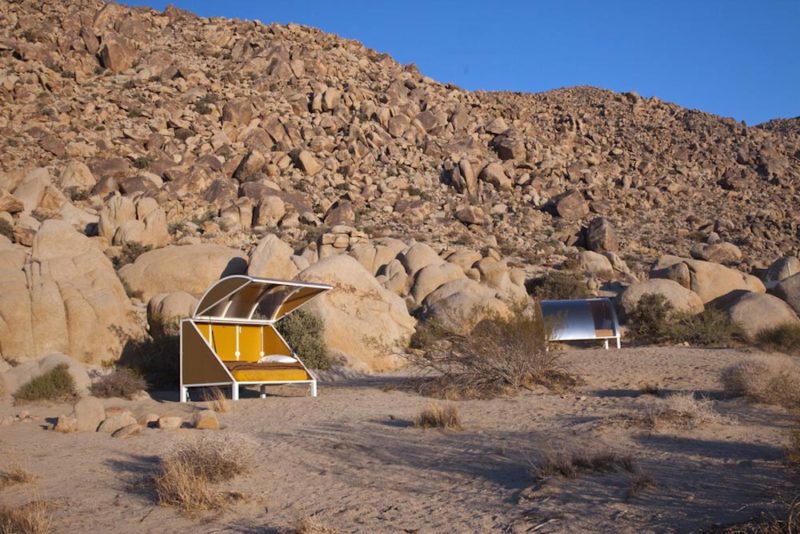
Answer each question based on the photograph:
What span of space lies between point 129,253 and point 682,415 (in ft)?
71.7

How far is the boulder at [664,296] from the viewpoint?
24.2 metres

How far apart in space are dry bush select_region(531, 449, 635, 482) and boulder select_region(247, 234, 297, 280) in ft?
53.9

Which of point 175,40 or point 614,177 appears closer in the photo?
point 614,177

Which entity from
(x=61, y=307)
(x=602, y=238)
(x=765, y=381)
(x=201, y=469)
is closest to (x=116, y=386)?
(x=61, y=307)

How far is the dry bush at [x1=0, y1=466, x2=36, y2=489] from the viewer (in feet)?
26.8

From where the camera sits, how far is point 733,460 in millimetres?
7535

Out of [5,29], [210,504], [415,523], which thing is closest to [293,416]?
[210,504]

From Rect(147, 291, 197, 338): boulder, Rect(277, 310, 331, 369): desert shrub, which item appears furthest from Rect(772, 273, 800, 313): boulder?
Rect(147, 291, 197, 338): boulder

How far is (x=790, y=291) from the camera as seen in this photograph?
2445 centimetres

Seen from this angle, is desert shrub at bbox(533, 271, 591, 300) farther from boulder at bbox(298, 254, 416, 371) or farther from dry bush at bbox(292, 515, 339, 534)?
dry bush at bbox(292, 515, 339, 534)

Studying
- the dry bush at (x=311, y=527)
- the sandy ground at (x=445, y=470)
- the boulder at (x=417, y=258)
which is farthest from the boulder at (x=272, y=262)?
the dry bush at (x=311, y=527)

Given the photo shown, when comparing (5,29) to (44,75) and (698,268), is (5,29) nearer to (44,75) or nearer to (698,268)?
(44,75)

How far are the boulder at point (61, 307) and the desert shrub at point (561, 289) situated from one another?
55.6ft

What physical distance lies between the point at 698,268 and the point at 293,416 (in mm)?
20485
